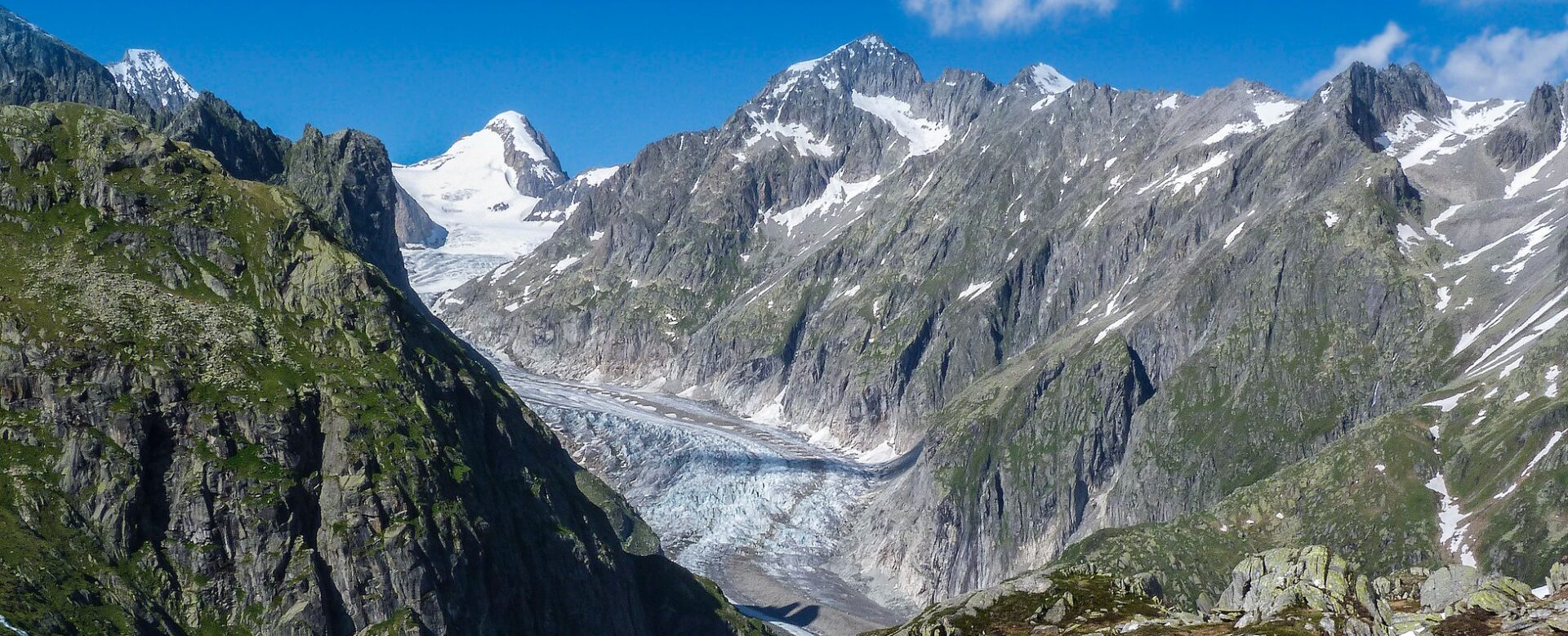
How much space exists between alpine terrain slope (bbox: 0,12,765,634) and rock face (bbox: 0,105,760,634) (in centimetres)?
16

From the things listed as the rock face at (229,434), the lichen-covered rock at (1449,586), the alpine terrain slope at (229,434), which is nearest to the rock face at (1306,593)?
the lichen-covered rock at (1449,586)

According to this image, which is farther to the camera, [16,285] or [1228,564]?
[1228,564]

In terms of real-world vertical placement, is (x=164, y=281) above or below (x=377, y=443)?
above

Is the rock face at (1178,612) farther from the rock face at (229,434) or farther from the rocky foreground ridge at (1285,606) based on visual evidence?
the rock face at (229,434)

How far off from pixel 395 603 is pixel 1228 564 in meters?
99.8

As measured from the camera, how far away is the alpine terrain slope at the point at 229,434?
76.4 metres

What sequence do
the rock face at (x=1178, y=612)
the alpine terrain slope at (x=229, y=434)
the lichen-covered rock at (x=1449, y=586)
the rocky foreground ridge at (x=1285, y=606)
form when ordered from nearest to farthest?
the rocky foreground ridge at (x=1285, y=606) < the rock face at (x=1178, y=612) < the lichen-covered rock at (x=1449, y=586) < the alpine terrain slope at (x=229, y=434)

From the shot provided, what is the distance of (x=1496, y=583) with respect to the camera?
140 ft

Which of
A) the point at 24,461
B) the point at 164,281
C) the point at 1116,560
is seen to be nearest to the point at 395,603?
the point at 24,461

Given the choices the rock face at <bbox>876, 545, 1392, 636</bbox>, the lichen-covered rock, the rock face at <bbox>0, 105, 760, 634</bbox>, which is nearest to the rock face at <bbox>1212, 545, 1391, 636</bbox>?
the rock face at <bbox>876, 545, 1392, 636</bbox>

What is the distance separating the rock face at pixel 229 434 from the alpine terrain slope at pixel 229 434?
6.4 inches

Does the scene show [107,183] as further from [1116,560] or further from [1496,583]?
[1116,560]

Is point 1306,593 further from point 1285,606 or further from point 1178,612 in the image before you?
point 1178,612

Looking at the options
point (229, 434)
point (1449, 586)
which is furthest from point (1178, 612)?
point (229, 434)
